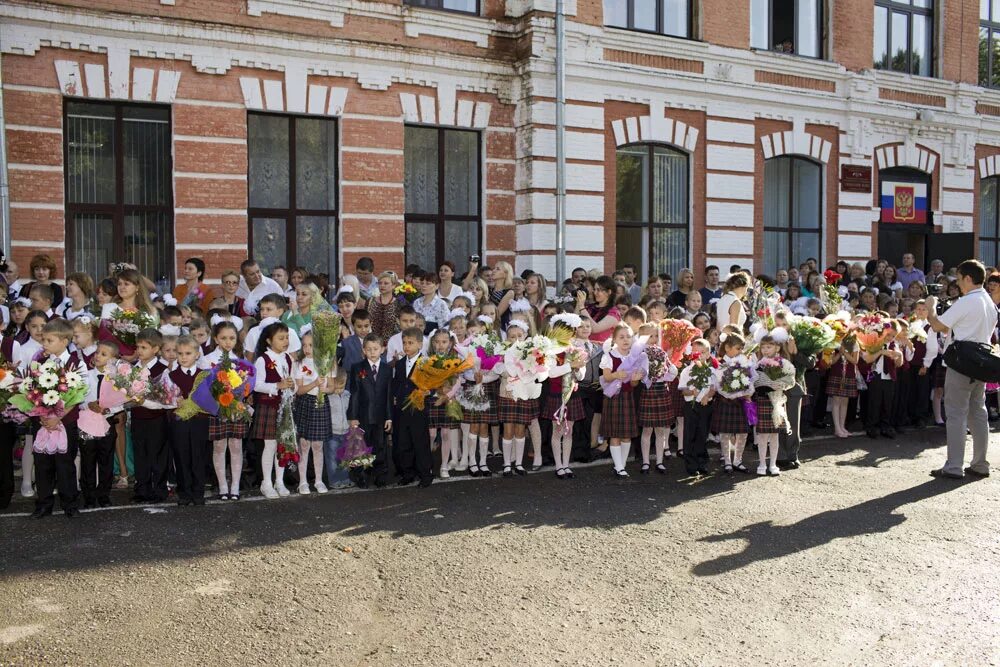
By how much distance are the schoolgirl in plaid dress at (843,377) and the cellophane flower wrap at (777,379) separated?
6.82ft

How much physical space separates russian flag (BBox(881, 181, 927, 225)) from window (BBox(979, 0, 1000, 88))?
354cm

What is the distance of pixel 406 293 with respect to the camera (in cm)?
1175

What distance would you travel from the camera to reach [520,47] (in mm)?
16469

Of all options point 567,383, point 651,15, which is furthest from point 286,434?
point 651,15

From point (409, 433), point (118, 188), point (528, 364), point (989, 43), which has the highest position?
point (989, 43)

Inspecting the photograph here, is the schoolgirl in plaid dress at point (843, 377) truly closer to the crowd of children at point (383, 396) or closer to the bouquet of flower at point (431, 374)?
the crowd of children at point (383, 396)

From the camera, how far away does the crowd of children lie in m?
8.44

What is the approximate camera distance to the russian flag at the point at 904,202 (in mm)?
20859

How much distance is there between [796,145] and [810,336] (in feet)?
33.9

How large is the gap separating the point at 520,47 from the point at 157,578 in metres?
12.3

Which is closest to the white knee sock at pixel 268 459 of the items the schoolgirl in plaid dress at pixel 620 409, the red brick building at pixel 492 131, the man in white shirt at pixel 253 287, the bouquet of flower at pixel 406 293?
the man in white shirt at pixel 253 287

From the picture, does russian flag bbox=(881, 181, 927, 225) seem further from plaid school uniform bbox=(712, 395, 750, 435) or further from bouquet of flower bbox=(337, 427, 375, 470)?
bouquet of flower bbox=(337, 427, 375, 470)

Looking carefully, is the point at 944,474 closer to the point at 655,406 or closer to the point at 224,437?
the point at 655,406

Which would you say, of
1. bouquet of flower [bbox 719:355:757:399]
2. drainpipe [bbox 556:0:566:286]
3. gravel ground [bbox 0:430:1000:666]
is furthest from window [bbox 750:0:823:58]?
gravel ground [bbox 0:430:1000:666]
